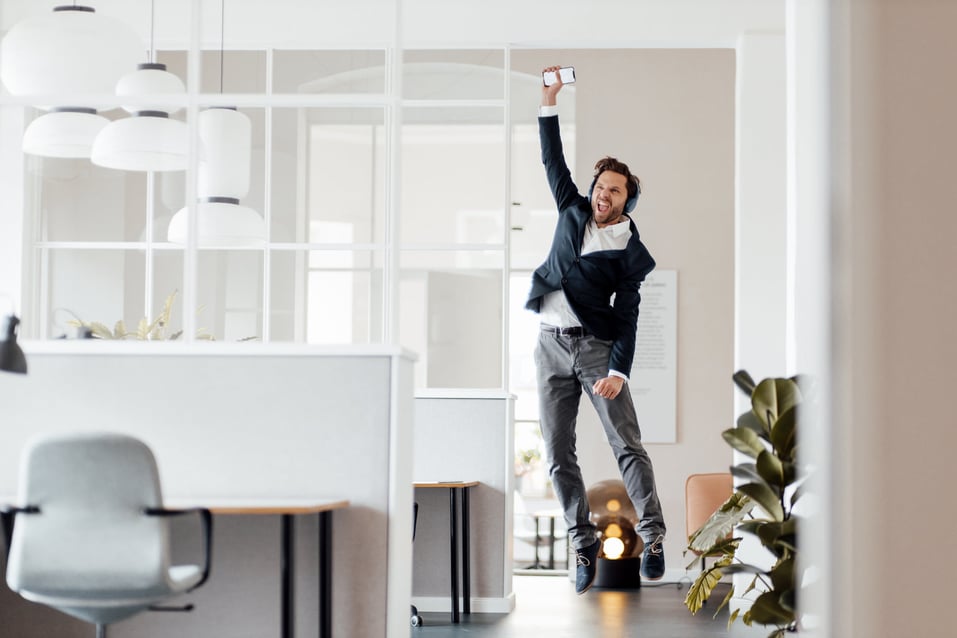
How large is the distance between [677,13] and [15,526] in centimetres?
387

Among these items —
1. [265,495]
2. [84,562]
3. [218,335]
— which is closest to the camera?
[84,562]

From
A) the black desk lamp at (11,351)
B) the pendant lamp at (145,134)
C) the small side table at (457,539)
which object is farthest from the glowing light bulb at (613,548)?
the black desk lamp at (11,351)

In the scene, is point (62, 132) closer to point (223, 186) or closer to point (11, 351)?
point (223, 186)

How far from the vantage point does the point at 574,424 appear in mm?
4648

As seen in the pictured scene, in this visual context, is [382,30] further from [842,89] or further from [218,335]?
[842,89]

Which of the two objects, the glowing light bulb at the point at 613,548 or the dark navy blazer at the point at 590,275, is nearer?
the dark navy blazer at the point at 590,275

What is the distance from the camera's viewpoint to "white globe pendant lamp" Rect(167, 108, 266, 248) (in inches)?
208

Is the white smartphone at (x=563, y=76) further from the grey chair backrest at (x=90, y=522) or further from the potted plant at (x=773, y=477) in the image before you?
the grey chair backrest at (x=90, y=522)

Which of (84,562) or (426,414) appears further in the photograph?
(426,414)

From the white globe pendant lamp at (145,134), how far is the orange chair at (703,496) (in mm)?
3849

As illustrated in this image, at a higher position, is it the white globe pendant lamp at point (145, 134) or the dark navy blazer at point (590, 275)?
the white globe pendant lamp at point (145, 134)

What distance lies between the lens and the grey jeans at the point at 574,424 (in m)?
4.56

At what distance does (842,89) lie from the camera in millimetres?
1912

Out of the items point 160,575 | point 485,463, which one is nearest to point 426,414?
point 485,463
